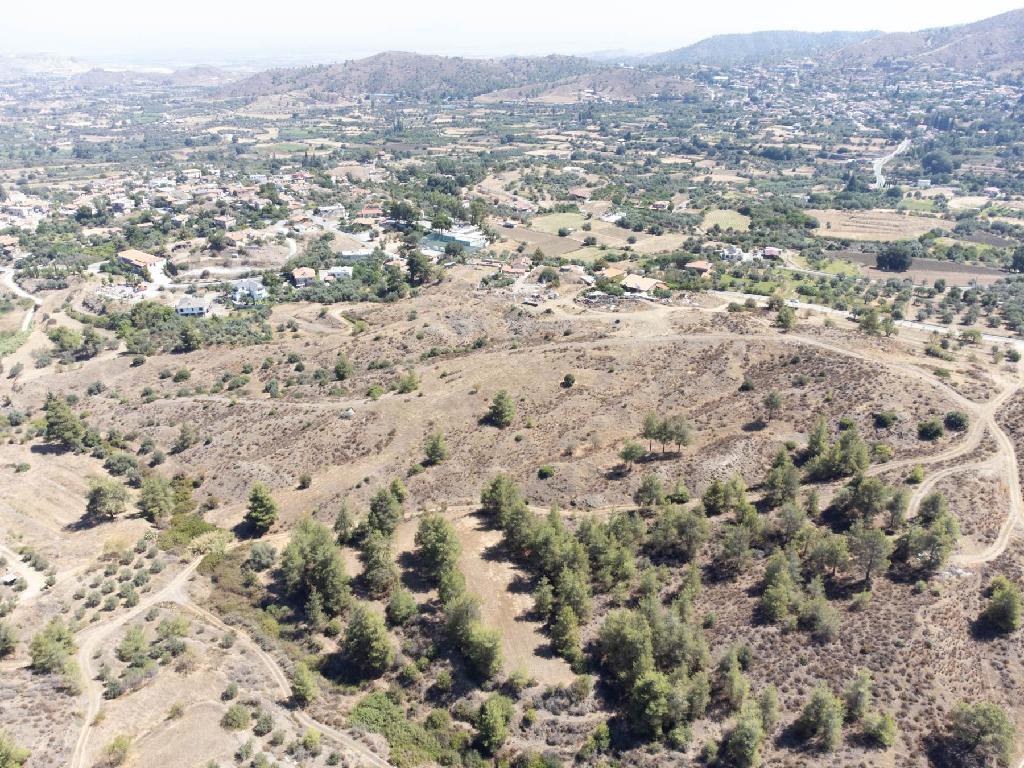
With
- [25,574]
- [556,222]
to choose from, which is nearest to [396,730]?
[25,574]

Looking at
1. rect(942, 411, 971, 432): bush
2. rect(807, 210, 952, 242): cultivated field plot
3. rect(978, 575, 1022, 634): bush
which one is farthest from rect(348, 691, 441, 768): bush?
rect(807, 210, 952, 242): cultivated field plot

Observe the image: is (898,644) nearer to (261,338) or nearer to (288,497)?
(288,497)

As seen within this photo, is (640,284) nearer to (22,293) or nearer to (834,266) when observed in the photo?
(834,266)

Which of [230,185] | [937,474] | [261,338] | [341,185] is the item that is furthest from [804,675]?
[230,185]

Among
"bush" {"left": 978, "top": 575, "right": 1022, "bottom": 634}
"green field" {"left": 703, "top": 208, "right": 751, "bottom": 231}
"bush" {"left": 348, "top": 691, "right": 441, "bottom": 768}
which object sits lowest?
"bush" {"left": 348, "top": 691, "right": 441, "bottom": 768}

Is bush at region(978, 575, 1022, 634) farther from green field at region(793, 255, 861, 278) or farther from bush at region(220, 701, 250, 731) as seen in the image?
green field at region(793, 255, 861, 278)

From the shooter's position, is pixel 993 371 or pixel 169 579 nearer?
pixel 169 579
